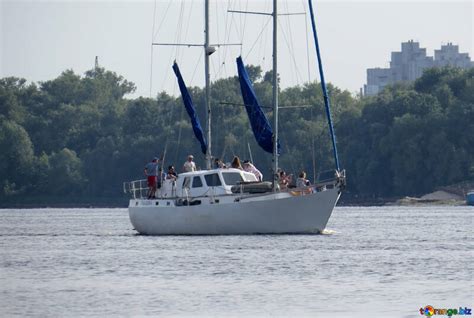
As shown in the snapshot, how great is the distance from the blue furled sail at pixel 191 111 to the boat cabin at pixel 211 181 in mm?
4631

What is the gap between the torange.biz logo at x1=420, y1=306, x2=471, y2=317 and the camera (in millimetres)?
39406

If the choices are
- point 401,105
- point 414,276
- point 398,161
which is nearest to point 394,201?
point 398,161

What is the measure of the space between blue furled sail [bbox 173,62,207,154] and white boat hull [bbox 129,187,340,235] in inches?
188

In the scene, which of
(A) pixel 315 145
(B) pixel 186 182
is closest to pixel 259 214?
(B) pixel 186 182

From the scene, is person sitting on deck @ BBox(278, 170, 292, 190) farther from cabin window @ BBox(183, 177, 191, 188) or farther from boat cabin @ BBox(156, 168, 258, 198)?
cabin window @ BBox(183, 177, 191, 188)

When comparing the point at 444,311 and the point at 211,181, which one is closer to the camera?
the point at 444,311

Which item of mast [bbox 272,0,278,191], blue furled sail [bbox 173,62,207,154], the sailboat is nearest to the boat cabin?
the sailboat

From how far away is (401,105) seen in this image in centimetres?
17700

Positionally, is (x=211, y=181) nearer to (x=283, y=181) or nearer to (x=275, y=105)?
(x=283, y=181)

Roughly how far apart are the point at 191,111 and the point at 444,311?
39.4 metres

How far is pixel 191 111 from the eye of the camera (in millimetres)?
79250

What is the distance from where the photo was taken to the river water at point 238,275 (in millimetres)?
43906

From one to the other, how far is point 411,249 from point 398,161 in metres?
102

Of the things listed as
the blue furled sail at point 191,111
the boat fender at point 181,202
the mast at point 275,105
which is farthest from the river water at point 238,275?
the blue furled sail at point 191,111
